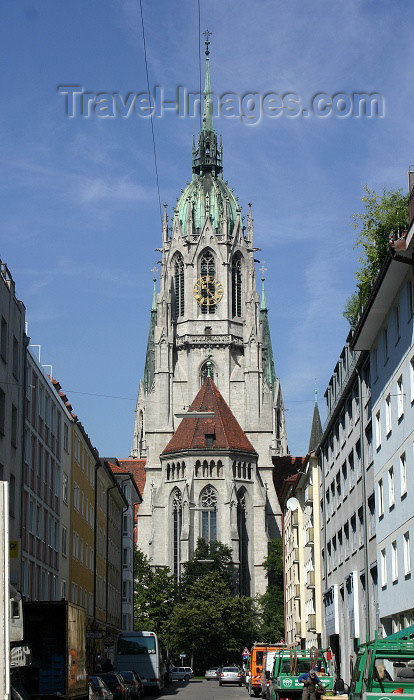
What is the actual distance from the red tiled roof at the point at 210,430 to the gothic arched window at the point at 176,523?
4.34 meters

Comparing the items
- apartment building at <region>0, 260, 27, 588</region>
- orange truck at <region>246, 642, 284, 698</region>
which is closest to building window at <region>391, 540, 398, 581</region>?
apartment building at <region>0, 260, 27, 588</region>

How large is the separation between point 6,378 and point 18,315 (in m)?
2.81

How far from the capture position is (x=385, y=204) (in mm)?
29547

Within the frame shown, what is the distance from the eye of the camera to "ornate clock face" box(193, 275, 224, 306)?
122 metres

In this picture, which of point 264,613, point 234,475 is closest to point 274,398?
point 234,475

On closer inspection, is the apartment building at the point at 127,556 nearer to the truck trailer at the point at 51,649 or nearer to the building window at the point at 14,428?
the building window at the point at 14,428

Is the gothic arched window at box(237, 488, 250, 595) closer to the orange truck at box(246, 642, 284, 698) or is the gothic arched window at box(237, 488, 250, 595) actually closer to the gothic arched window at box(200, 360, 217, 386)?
the gothic arched window at box(200, 360, 217, 386)

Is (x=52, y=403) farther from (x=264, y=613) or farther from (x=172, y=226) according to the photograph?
(x=172, y=226)

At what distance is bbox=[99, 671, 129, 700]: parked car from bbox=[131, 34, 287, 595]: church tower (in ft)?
227

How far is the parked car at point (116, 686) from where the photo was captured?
3369cm

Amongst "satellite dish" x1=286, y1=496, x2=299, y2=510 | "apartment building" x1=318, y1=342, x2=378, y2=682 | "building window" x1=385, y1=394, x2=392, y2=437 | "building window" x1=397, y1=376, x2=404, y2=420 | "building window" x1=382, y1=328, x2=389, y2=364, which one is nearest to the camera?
"building window" x1=397, y1=376, x2=404, y2=420

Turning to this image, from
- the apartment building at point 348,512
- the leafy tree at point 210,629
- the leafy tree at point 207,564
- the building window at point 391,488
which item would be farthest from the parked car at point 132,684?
the leafy tree at point 207,564

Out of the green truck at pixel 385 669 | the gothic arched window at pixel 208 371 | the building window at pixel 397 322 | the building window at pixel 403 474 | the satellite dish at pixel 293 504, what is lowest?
the green truck at pixel 385 669

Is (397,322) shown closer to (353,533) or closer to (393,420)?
(393,420)
